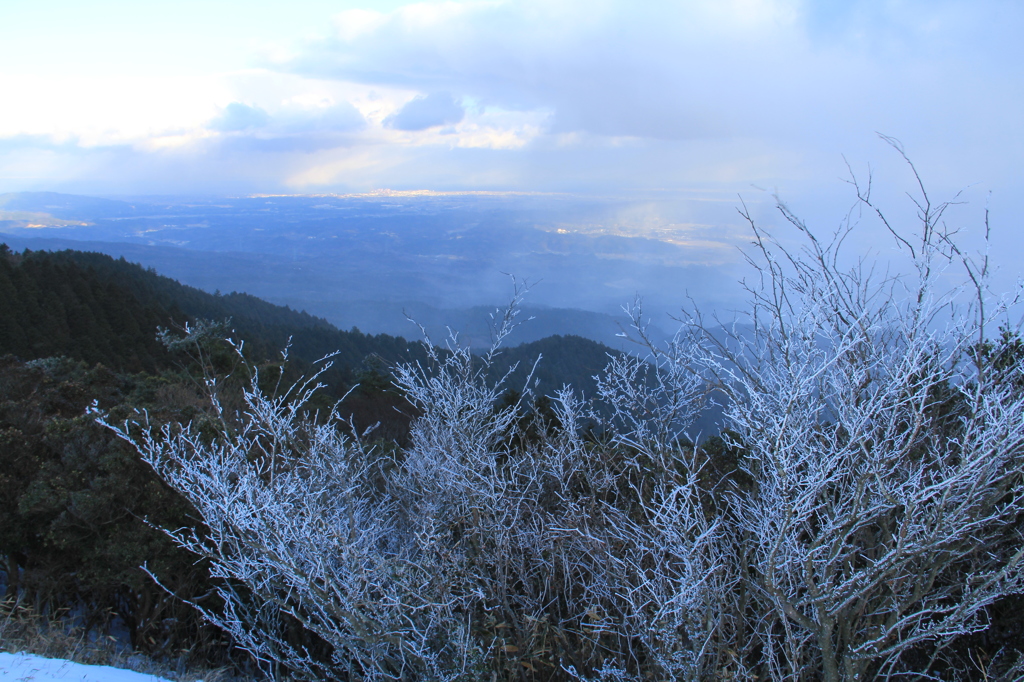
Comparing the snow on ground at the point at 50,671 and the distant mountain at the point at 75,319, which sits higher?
the distant mountain at the point at 75,319

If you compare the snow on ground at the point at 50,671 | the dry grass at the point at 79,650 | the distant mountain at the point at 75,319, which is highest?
the distant mountain at the point at 75,319

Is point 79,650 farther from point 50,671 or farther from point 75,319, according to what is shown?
point 75,319

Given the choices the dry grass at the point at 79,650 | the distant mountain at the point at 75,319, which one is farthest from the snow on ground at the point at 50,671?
the distant mountain at the point at 75,319

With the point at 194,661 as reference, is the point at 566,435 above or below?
above

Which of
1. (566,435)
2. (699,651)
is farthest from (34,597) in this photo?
(699,651)

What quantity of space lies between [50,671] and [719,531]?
5606mm

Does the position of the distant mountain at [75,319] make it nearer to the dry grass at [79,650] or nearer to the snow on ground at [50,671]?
the dry grass at [79,650]

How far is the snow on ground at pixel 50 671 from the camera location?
12.5 ft

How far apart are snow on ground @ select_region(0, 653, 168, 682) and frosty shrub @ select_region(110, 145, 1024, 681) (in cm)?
83

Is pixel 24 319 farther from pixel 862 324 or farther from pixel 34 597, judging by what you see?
pixel 862 324

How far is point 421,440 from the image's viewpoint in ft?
22.2

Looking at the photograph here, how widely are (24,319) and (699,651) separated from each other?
3202 cm

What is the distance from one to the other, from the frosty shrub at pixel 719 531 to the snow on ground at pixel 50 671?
83 centimetres

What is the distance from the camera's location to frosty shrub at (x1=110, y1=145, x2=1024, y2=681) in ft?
12.4
